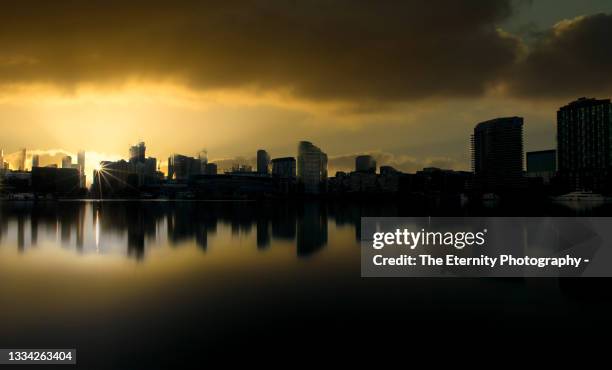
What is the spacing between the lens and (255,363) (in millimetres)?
15375

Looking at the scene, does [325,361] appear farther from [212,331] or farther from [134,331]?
[134,331]

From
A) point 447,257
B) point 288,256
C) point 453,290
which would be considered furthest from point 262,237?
point 453,290

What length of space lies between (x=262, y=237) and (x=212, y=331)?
39961mm

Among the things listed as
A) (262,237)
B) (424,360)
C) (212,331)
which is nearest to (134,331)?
(212,331)

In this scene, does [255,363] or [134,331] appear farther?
[134,331]

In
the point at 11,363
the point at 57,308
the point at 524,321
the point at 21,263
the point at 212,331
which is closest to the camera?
the point at 11,363

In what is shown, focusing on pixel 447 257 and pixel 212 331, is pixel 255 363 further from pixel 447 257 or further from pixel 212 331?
pixel 447 257

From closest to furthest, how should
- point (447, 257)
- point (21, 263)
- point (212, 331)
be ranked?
point (212, 331)
point (21, 263)
point (447, 257)

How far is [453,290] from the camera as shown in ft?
88.8

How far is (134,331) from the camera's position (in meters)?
19.1

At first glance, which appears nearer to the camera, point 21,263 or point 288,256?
point 21,263

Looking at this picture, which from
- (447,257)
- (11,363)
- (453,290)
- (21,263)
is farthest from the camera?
(447,257)

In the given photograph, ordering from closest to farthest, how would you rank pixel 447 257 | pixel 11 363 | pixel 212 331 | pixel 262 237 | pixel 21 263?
pixel 11 363, pixel 212 331, pixel 21 263, pixel 447 257, pixel 262 237

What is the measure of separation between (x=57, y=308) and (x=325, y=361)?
16301 millimetres
